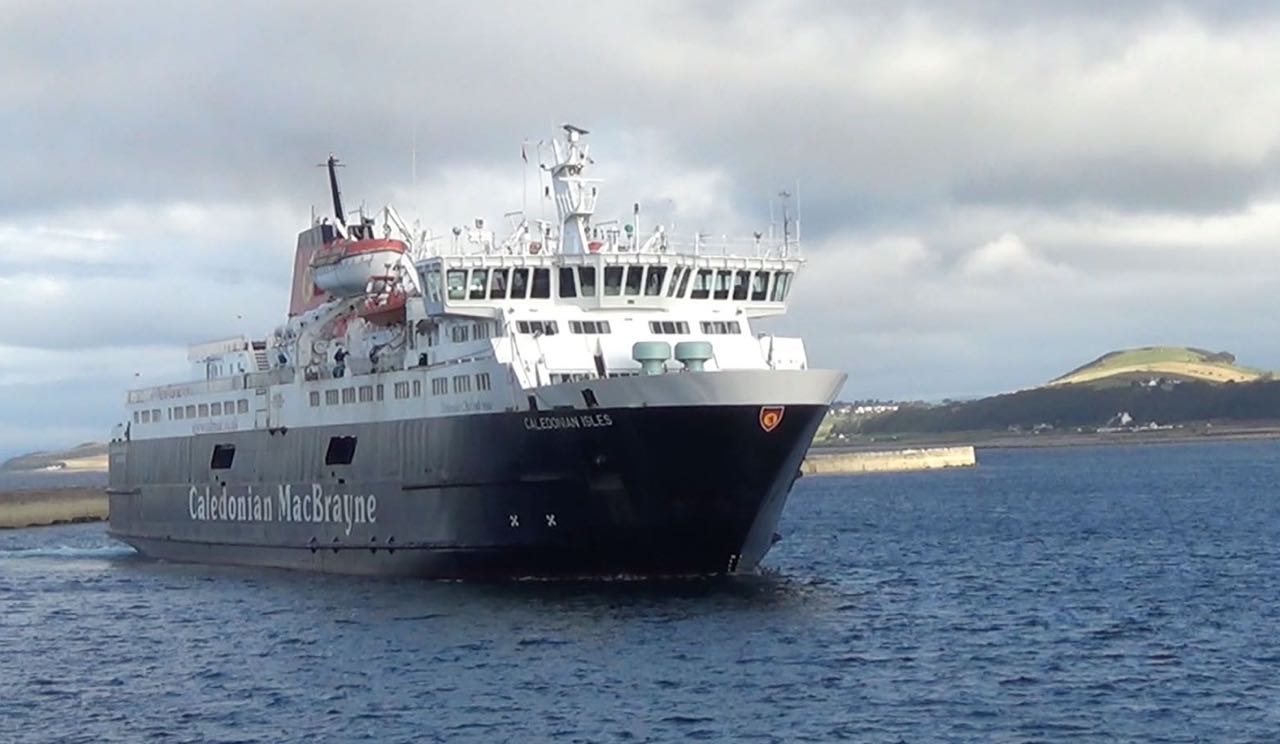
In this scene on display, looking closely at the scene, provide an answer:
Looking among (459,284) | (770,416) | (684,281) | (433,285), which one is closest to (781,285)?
(684,281)

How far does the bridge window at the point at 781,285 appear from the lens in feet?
140

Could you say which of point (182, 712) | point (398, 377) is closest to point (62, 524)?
point (398, 377)

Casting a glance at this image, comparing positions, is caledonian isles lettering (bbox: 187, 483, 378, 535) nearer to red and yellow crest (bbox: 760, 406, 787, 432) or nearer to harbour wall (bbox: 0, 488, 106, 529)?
red and yellow crest (bbox: 760, 406, 787, 432)

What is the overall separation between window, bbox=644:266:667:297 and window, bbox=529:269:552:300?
2296mm

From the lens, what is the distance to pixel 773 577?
136 feet

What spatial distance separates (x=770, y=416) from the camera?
1419 inches

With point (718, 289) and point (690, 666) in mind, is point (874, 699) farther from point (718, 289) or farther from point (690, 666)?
point (718, 289)

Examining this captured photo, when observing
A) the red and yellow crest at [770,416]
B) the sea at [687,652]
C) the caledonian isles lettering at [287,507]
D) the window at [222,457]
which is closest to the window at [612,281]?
the red and yellow crest at [770,416]

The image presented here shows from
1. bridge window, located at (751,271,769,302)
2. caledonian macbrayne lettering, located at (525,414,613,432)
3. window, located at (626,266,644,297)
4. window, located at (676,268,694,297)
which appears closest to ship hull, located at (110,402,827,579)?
caledonian macbrayne lettering, located at (525,414,613,432)

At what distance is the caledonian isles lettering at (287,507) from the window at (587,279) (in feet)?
25.5

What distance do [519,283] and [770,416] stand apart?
7.68 meters

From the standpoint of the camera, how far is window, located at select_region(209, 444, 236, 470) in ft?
169

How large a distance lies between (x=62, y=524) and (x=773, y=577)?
199 feet

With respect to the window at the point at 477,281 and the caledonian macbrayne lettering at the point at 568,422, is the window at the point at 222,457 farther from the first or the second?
the caledonian macbrayne lettering at the point at 568,422
